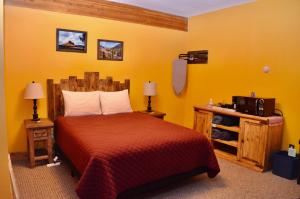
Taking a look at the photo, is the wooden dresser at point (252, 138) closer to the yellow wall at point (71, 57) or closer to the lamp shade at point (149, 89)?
the lamp shade at point (149, 89)

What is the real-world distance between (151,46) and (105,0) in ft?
3.96

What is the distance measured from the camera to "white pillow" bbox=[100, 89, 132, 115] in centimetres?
374

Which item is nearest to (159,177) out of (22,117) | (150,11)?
(22,117)

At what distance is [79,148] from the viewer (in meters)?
2.40

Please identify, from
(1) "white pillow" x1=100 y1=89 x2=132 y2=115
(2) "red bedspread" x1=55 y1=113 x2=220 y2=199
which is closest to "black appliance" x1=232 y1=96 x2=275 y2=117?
(2) "red bedspread" x1=55 y1=113 x2=220 y2=199

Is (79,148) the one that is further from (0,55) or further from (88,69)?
(88,69)

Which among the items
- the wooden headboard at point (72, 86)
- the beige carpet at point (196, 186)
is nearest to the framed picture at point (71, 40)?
the wooden headboard at point (72, 86)

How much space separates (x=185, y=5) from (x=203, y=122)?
213 cm

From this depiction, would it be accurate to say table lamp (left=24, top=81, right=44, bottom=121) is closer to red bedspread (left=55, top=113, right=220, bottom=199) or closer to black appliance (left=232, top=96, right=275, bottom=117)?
red bedspread (left=55, top=113, right=220, bottom=199)

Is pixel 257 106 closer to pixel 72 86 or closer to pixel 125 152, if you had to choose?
pixel 125 152

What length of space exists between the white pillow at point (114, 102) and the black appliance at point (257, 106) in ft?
6.02

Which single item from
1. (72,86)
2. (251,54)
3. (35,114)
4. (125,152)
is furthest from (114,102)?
(251,54)

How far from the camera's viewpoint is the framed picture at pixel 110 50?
13.0 feet

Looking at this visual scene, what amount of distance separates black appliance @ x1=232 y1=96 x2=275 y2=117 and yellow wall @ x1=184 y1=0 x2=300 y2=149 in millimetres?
244
